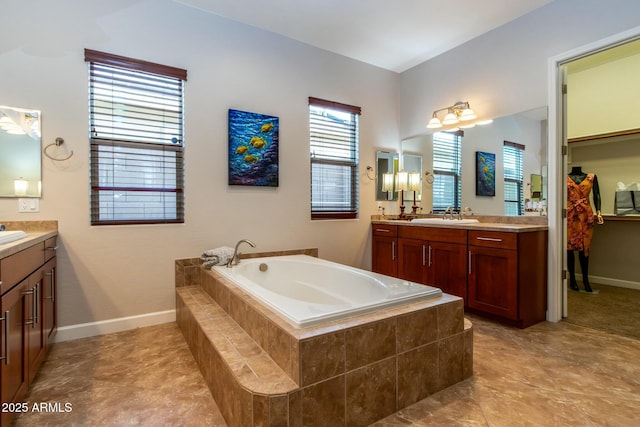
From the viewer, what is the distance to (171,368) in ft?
6.62

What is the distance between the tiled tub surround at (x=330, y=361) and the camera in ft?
4.25

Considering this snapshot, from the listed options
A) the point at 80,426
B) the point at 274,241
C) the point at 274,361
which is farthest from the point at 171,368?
the point at 274,241

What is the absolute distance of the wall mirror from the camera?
408 cm

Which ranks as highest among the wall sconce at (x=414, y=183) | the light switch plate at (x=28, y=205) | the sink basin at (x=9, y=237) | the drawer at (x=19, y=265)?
the wall sconce at (x=414, y=183)

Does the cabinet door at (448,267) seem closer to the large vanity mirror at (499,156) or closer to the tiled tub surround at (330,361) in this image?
the large vanity mirror at (499,156)

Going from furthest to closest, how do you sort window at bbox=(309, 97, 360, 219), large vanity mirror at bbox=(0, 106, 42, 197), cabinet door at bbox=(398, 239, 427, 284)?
1. window at bbox=(309, 97, 360, 219)
2. cabinet door at bbox=(398, 239, 427, 284)
3. large vanity mirror at bbox=(0, 106, 42, 197)

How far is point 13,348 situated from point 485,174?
12.9 ft

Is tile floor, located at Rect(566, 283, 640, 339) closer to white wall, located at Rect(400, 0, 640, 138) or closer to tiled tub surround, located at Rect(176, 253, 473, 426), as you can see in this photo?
tiled tub surround, located at Rect(176, 253, 473, 426)

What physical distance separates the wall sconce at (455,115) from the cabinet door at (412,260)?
1430 mm

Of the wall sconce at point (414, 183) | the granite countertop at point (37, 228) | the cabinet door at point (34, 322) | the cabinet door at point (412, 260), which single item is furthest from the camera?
the wall sconce at point (414, 183)

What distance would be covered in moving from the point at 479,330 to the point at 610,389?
91 cm

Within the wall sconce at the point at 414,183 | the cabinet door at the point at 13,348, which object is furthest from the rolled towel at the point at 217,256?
the wall sconce at the point at 414,183

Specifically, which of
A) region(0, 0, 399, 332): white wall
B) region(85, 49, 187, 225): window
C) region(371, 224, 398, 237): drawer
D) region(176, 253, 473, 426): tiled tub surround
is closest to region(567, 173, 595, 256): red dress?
region(371, 224, 398, 237): drawer

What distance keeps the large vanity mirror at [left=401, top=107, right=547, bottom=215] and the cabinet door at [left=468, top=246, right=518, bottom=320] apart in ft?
2.21
